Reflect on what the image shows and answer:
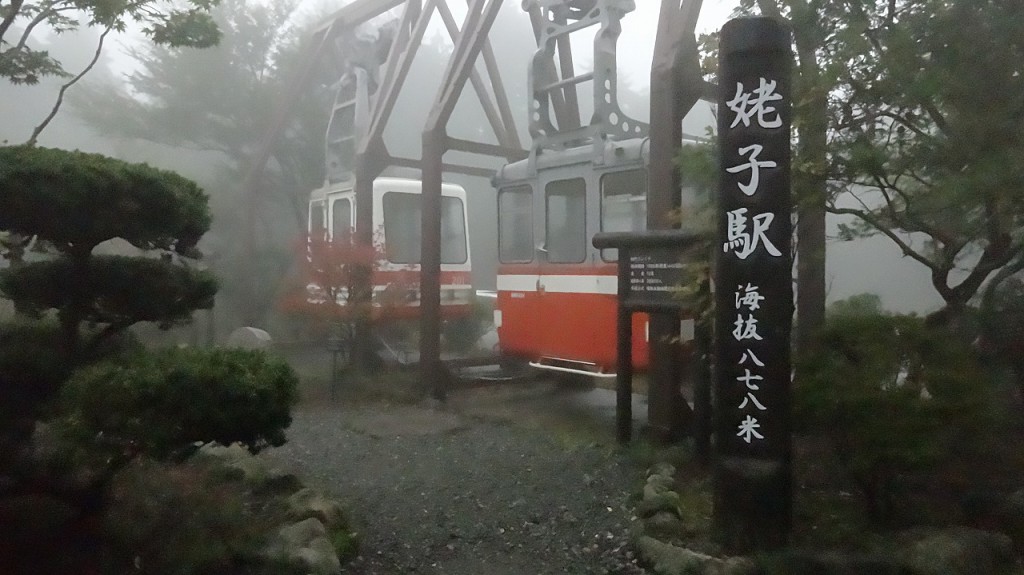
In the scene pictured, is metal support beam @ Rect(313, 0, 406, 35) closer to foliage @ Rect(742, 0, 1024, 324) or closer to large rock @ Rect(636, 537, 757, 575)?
foliage @ Rect(742, 0, 1024, 324)

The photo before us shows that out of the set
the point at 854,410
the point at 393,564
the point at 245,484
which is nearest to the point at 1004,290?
the point at 854,410

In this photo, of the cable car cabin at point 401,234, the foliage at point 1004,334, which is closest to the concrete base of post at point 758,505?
the foliage at point 1004,334

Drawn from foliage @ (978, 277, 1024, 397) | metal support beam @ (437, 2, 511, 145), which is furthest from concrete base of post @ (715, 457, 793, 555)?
metal support beam @ (437, 2, 511, 145)

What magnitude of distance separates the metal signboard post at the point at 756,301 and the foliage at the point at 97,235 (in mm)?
2227

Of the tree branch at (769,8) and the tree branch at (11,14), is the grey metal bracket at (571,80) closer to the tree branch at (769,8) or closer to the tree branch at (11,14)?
the tree branch at (769,8)

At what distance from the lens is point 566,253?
694cm

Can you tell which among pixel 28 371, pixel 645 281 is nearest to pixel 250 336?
pixel 645 281

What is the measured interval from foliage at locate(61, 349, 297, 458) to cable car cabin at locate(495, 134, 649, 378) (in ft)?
12.4

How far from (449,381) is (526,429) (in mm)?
1523

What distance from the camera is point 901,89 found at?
3580 mm

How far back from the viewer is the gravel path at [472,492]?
3.51 metres

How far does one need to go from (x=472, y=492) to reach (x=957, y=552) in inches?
92.6

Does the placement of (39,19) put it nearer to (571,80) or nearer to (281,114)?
(571,80)

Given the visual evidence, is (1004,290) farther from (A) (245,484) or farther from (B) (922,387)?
(A) (245,484)
